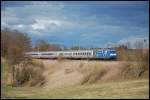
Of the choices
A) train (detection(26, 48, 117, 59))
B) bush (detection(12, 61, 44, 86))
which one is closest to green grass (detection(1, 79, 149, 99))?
bush (detection(12, 61, 44, 86))

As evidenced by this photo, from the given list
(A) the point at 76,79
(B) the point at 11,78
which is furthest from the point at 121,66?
(B) the point at 11,78

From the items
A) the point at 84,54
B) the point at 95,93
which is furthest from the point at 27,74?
the point at 95,93

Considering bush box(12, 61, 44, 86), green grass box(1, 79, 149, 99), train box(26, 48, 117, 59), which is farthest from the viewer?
train box(26, 48, 117, 59)

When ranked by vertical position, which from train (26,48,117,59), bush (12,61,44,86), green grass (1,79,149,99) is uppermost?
train (26,48,117,59)

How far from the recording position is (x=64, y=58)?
84.1m

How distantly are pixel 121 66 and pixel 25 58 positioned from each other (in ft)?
82.6

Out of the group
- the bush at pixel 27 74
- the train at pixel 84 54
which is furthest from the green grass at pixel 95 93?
the train at pixel 84 54

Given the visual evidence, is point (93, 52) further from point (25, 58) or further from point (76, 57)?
point (25, 58)

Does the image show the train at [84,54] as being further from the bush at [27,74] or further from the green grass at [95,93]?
the green grass at [95,93]

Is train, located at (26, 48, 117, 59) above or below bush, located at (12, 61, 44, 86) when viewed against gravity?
above

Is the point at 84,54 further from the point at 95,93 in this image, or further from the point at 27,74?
the point at 95,93

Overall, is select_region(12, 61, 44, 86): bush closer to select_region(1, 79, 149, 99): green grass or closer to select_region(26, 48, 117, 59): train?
select_region(26, 48, 117, 59): train

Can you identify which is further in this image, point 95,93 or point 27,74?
point 27,74

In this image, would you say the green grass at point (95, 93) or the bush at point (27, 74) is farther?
the bush at point (27, 74)
